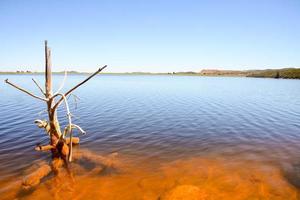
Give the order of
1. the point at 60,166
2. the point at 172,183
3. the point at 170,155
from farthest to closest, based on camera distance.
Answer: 1. the point at 170,155
2. the point at 60,166
3. the point at 172,183

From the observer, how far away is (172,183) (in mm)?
9875

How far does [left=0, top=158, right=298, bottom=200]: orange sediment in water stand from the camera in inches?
348

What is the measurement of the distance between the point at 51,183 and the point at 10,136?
798cm

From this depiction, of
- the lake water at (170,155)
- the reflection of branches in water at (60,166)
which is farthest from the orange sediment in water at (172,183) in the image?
the reflection of branches in water at (60,166)

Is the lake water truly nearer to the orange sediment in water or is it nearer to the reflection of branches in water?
the orange sediment in water

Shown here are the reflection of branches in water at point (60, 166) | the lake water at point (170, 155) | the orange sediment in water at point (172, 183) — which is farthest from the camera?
the reflection of branches in water at point (60, 166)

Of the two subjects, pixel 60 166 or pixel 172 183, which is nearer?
pixel 172 183

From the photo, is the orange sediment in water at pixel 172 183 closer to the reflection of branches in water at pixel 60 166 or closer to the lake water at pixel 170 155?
the lake water at pixel 170 155

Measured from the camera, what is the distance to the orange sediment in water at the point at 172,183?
8839 mm

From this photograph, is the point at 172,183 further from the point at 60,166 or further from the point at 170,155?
the point at 60,166

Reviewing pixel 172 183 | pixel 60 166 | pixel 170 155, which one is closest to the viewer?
pixel 172 183

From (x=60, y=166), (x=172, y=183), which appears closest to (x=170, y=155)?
(x=172, y=183)

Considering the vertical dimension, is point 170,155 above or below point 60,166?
above

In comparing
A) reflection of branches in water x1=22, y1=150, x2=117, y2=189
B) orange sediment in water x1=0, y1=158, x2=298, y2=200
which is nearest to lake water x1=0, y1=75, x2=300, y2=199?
orange sediment in water x1=0, y1=158, x2=298, y2=200
